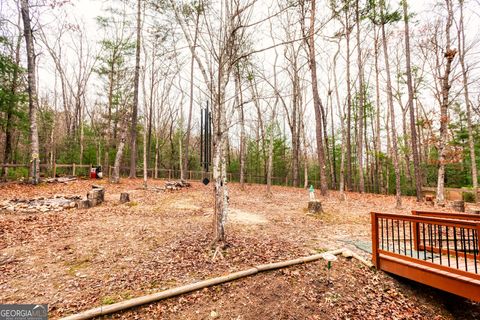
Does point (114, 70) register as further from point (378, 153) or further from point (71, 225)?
point (378, 153)

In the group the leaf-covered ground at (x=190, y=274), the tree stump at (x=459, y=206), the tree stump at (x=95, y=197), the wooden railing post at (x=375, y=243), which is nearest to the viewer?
the leaf-covered ground at (x=190, y=274)

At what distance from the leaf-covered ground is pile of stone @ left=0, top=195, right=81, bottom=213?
771mm

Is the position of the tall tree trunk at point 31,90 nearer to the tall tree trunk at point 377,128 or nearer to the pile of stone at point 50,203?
the pile of stone at point 50,203

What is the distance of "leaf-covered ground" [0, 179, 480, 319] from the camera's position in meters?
3.32

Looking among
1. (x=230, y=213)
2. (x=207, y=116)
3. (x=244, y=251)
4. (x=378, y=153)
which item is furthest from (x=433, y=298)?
(x=378, y=153)

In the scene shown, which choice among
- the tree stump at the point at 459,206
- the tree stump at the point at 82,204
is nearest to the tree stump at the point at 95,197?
the tree stump at the point at 82,204

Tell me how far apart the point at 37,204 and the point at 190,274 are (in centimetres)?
729

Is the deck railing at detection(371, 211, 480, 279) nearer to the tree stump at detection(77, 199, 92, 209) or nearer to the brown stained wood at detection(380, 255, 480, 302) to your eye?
the brown stained wood at detection(380, 255, 480, 302)

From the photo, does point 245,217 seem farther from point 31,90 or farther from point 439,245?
point 31,90

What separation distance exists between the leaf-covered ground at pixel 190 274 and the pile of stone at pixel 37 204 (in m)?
0.77

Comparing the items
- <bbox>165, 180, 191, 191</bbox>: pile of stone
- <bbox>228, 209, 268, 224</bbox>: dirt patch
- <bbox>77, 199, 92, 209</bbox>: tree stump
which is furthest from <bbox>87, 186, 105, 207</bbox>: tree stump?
<bbox>228, 209, 268, 224</bbox>: dirt patch

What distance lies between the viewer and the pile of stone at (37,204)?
7222mm

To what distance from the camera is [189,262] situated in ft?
14.2

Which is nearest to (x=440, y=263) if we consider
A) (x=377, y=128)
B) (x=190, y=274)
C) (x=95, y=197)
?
(x=190, y=274)
